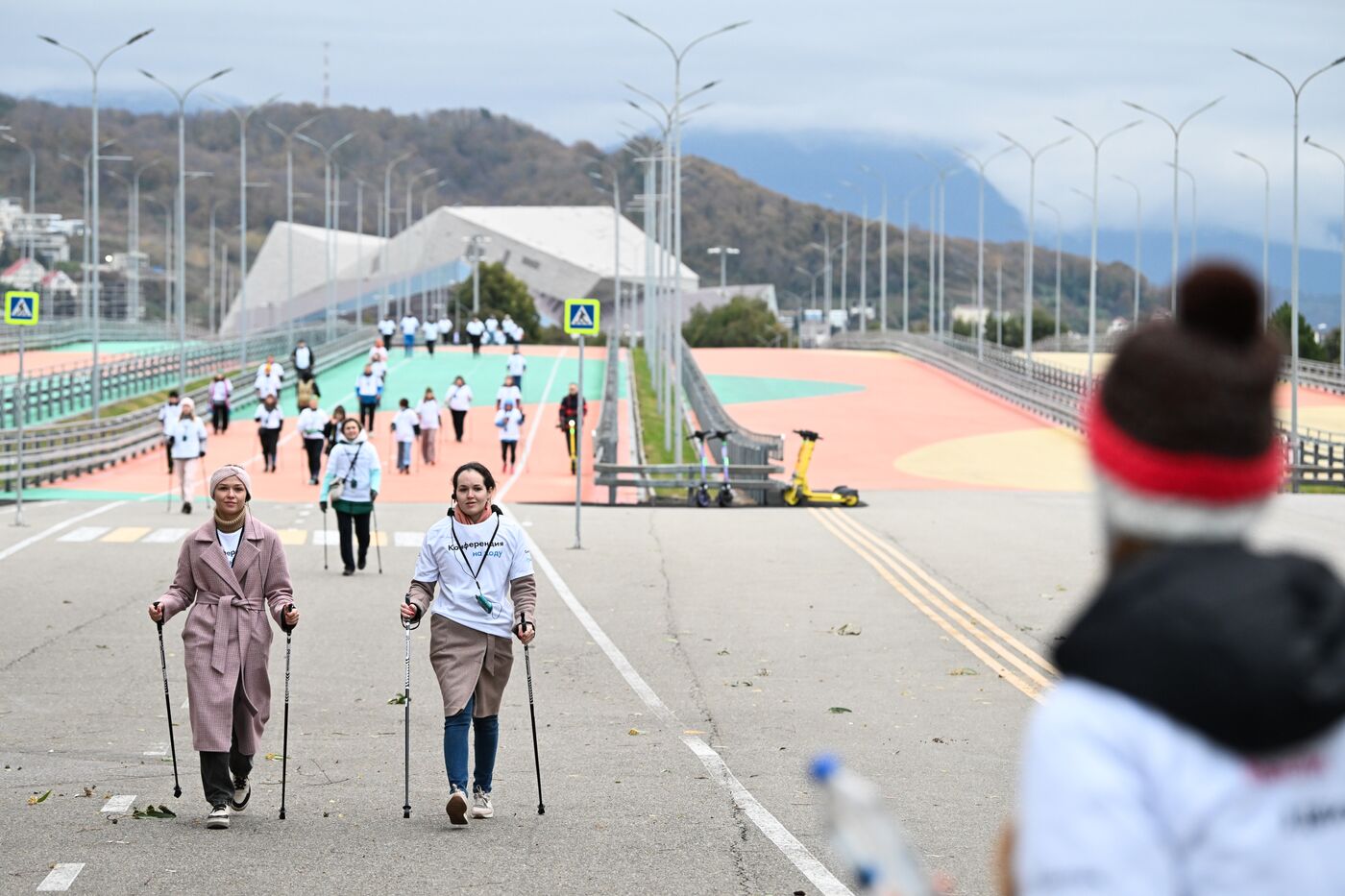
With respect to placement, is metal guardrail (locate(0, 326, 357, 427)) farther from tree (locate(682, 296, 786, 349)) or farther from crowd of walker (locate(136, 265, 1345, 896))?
tree (locate(682, 296, 786, 349))

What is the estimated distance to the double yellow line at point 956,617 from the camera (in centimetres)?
1538

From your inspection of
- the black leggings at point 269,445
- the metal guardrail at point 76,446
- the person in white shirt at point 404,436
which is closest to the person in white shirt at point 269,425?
the black leggings at point 269,445

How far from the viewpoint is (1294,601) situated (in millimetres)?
2207

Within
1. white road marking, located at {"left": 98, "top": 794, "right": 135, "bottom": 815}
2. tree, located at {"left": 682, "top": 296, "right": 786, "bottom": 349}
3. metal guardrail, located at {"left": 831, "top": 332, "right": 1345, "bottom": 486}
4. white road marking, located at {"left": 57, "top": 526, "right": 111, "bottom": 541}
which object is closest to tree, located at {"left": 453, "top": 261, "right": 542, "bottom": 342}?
tree, located at {"left": 682, "top": 296, "right": 786, "bottom": 349}

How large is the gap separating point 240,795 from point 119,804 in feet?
2.07

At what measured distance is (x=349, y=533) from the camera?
22203 mm

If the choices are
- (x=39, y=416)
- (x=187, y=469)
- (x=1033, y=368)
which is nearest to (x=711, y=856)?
(x=187, y=469)

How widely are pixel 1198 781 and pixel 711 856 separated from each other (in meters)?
6.59

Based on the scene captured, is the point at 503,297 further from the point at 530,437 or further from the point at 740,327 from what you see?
the point at 530,437

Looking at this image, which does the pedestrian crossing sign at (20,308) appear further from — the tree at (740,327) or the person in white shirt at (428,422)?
the tree at (740,327)

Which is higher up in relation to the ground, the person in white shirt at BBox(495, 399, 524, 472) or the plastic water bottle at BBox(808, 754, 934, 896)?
the plastic water bottle at BBox(808, 754, 934, 896)

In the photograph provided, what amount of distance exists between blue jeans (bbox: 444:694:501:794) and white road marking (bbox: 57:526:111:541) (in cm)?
1793

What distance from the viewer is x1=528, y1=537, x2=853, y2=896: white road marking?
8.22 metres

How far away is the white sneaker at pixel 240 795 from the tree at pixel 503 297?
516ft
